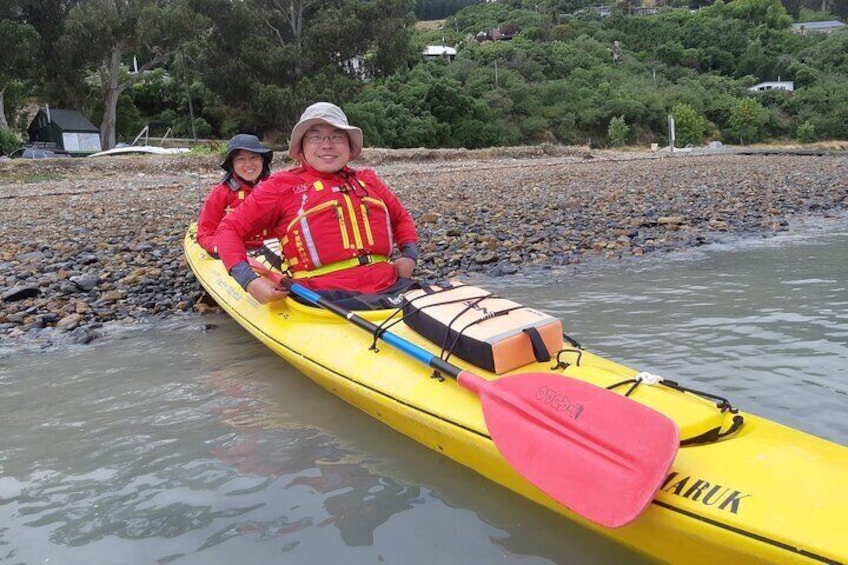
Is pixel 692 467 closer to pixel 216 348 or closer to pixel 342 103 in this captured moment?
pixel 216 348

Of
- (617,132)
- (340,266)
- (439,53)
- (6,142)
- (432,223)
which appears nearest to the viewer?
(340,266)

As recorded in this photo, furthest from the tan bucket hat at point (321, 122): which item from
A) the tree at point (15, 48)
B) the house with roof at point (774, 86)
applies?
the house with roof at point (774, 86)

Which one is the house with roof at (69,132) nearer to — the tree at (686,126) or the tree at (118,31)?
the tree at (118,31)

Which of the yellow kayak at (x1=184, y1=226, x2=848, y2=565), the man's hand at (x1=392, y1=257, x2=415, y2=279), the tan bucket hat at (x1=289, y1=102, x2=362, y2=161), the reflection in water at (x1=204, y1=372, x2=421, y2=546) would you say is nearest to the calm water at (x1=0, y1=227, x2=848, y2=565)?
the reflection in water at (x1=204, y1=372, x2=421, y2=546)

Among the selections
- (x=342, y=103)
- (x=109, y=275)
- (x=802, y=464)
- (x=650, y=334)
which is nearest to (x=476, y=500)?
(x=802, y=464)

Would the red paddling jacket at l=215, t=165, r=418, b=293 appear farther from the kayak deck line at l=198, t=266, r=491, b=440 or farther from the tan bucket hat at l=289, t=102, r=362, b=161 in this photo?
the kayak deck line at l=198, t=266, r=491, b=440

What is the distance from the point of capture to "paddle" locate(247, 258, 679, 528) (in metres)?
2.17

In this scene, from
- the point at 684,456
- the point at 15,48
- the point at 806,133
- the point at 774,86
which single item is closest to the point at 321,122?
the point at 684,456

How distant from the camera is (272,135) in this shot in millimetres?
32406

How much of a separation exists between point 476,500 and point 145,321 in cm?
404

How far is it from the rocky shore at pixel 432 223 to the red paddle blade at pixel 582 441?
4010 millimetres

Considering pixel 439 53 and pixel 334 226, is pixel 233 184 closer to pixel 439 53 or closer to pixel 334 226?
pixel 334 226

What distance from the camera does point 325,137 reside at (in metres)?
4.09

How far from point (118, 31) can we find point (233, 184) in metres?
26.3
